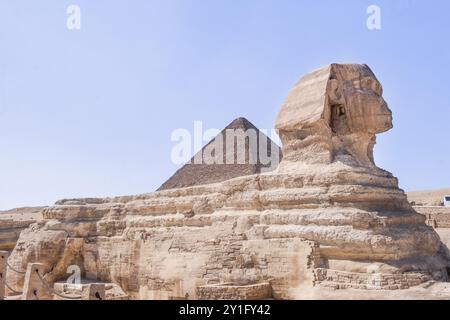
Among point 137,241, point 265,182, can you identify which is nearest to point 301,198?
point 265,182

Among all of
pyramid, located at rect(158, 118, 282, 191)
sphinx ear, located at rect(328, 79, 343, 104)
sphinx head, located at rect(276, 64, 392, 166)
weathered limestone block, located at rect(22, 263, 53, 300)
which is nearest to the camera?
weathered limestone block, located at rect(22, 263, 53, 300)

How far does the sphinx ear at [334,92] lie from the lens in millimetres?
9938

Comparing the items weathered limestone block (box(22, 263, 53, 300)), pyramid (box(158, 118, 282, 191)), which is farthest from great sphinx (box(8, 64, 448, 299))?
pyramid (box(158, 118, 282, 191))

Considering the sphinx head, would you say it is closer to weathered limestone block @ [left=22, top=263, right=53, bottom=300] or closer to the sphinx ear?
the sphinx ear

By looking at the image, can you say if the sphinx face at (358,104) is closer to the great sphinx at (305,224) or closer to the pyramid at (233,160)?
the great sphinx at (305,224)

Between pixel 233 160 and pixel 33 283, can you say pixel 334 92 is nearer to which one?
pixel 33 283

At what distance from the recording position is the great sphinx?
326 inches

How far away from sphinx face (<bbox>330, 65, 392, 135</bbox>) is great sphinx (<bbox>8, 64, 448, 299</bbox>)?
0.07 ft

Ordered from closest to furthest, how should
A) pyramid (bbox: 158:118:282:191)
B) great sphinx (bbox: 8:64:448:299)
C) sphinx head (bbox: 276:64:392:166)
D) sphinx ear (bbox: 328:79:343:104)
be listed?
great sphinx (bbox: 8:64:448:299)
sphinx head (bbox: 276:64:392:166)
sphinx ear (bbox: 328:79:343:104)
pyramid (bbox: 158:118:282:191)

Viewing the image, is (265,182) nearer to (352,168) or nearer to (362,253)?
(352,168)

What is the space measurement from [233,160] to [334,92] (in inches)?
320

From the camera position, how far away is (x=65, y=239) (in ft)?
46.6

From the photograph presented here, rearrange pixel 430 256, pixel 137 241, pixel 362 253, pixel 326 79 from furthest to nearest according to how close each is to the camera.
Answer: pixel 137 241, pixel 326 79, pixel 430 256, pixel 362 253
